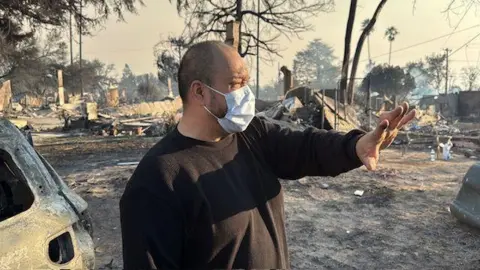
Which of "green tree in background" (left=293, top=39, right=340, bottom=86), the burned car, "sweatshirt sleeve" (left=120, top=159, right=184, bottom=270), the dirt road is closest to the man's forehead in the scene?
"sweatshirt sleeve" (left=120, top=159, right=184, bottom=270)

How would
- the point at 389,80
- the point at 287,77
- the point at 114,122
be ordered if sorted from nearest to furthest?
the point at 287,77
the point at 114,122
the point at 389,80

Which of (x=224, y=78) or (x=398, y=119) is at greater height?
(x=224, y=78)

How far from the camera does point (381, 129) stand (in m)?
1.67

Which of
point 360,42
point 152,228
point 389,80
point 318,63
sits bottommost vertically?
point 152,228

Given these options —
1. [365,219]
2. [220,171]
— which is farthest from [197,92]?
[365,219]

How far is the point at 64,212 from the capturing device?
280cm

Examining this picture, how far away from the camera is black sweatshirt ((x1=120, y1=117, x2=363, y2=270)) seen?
1474 millimetres

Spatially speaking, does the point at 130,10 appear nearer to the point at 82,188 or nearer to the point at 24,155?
the point at 82,188

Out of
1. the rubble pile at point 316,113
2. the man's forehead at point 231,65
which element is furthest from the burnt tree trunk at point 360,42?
the man's forehead at point 231,65

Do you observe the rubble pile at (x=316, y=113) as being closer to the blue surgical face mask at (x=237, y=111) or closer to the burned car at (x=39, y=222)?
the burned car at (x=39, y=222)

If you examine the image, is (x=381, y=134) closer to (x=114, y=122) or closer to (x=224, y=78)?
(x=224, y=78)

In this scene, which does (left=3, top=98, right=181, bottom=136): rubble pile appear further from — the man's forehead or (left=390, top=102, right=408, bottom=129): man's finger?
(left=390, top=102, right=408, bottom=129): man's finger

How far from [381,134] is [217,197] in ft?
2.30

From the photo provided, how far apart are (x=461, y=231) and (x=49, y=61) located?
49.6 m
